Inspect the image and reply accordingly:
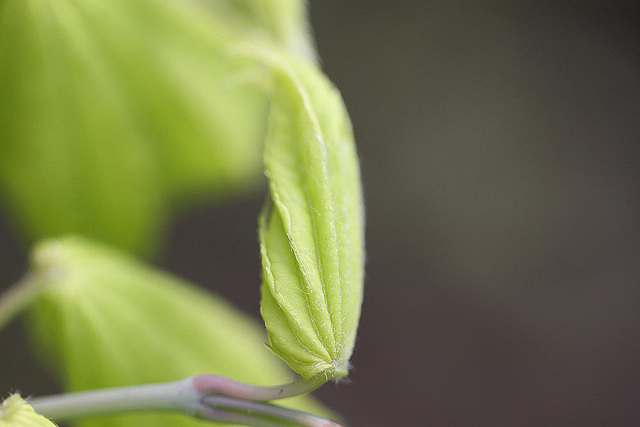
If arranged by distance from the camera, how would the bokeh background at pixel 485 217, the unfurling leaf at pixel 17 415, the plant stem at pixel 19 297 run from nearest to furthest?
the unfurling leaf at pixel 17 415 < the plant stem at pixel 19 297 < the bokeh background at pixel 485 217

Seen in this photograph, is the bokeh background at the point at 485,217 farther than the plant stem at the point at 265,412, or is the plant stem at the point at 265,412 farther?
the bokeh background at the point at 485,217

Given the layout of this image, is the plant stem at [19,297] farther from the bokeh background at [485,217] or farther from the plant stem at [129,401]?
the bokeh background at [485,217]

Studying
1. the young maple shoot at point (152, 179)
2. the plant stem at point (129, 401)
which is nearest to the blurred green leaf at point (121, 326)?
the young maple shoot at point (152, 179)

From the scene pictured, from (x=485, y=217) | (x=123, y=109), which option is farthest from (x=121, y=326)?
(x=485, y=217)

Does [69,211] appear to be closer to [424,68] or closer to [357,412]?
[357,412]

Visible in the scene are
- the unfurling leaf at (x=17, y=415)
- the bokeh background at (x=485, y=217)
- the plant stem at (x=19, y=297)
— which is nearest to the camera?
the unfurling leaf at (x=17, y=415)

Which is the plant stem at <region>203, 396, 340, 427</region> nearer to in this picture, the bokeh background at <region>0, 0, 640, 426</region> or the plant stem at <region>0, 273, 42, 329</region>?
the plant stem at <region>0, 273, 42, 329</region>
